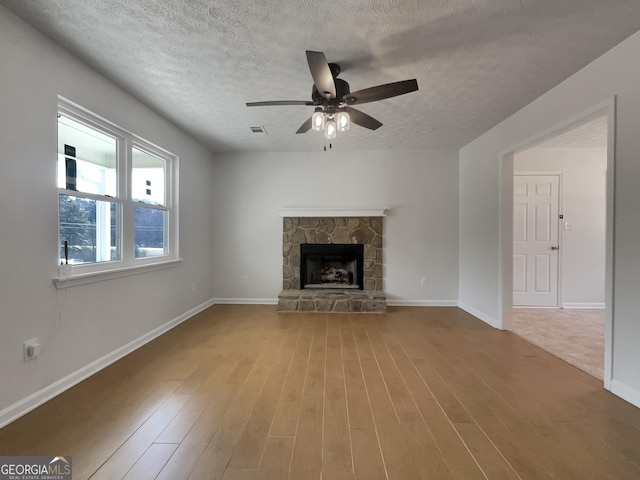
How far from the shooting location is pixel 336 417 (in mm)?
1704

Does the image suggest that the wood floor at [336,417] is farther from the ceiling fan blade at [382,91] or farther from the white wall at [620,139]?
the ceiling fan blade at [382,91]

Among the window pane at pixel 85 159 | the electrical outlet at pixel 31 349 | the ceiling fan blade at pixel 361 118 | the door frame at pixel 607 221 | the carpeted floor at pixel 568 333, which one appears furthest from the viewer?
the carpeted floor at pixel 568 333

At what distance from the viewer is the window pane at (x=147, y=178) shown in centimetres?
293

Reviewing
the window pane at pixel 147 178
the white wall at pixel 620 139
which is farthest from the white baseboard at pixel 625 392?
the window pane at pixel 147 178

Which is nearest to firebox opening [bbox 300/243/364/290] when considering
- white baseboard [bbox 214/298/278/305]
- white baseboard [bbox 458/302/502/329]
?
white baseboard [bbox 214/298/278/305]

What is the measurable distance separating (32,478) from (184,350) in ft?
4.56

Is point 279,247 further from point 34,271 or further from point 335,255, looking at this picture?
point 34,271

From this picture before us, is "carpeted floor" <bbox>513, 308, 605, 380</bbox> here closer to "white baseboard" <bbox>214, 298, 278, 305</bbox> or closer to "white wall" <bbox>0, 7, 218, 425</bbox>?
"white baseboard" <bbox>214, 298, 278, 305</bbox>

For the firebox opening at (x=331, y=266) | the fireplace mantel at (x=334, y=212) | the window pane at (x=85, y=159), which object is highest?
the window pane at (x=85, y=159)

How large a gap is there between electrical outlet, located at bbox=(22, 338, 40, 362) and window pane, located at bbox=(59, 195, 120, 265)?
1.92 feet

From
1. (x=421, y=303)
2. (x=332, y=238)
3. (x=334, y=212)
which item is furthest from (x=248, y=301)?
(x=421, y=303)

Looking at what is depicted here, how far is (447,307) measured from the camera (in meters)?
4.33

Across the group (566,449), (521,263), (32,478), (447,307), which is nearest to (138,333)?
(32,478)

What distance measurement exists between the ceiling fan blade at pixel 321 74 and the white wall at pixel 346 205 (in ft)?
8.14
